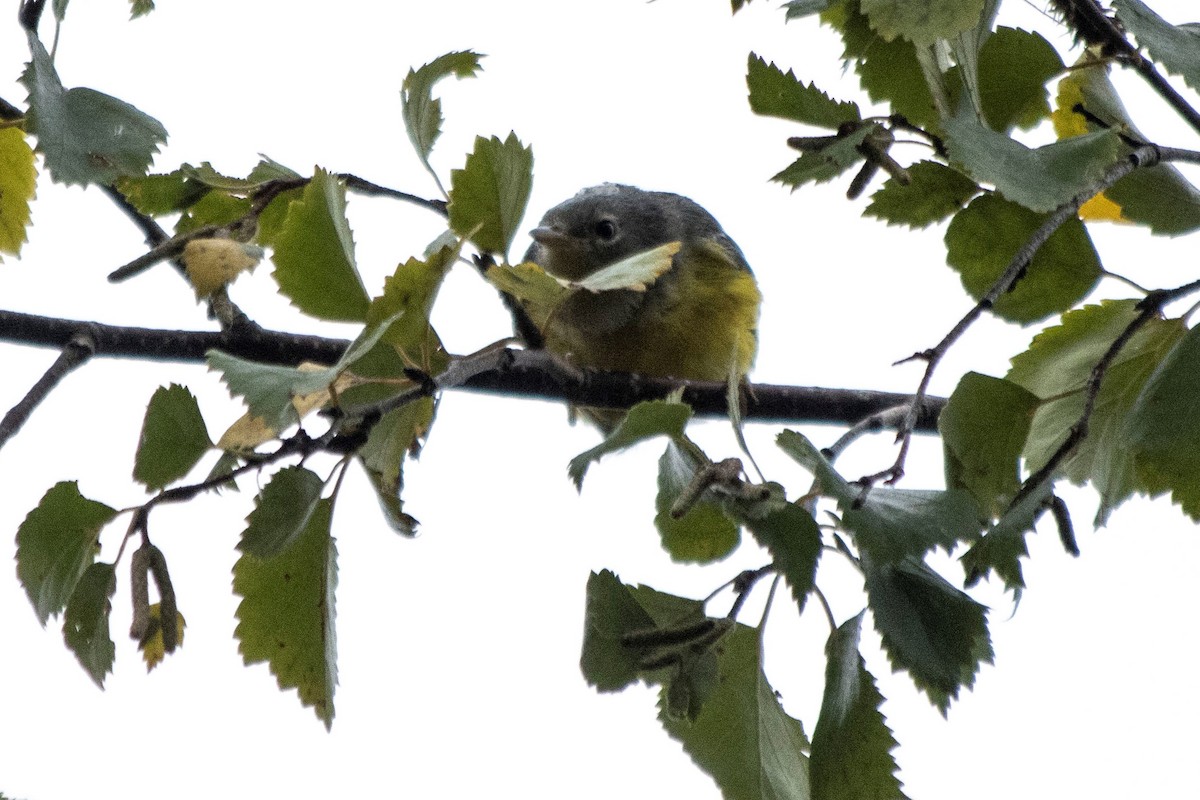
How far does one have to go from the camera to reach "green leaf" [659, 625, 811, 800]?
73cm

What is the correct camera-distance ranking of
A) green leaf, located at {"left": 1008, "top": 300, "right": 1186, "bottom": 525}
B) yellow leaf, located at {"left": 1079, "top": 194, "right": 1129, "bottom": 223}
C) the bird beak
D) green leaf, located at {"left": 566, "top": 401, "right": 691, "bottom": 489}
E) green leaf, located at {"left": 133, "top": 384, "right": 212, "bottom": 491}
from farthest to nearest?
the bird beak, yellow leaf, located at {"left": 1079, "top": 194, "right": 1129, "bottom": 223}, green leaf, located at {"left": 1008, "top": 300, "right": 1186, "bottom": 525}, green leaf, located at {"left": 133, "top": 384, "right": 212, "bottom": 491}, green leaf, located at {"left": 566, "top": 401, "right": 691, "bottom": 489}

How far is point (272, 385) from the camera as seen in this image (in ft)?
2.09

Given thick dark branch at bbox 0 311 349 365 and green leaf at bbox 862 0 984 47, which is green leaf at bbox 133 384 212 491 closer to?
thick dark branch at bbox 0 311 349 365

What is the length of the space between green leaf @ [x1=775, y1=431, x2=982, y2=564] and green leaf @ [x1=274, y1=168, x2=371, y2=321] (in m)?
0.23

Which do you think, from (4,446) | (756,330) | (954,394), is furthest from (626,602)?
(756,330)

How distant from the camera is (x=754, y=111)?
2.53 feet

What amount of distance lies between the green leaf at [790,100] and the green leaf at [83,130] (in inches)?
14.7

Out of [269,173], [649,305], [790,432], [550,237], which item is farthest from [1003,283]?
[550,237]

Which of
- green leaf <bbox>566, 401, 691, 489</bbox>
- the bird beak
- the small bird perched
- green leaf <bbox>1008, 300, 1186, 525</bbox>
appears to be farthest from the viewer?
the bird beak

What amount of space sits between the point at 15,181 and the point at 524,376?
428 mm

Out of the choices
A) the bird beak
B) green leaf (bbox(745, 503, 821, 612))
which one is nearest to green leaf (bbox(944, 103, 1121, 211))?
green leaf (bbox(745, 503, 821, 612))

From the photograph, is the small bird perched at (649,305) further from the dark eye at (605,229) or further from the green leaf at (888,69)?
the green leaf at (888,69)

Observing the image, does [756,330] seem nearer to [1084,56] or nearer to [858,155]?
[1084,56]

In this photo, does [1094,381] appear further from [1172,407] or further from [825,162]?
[825,162]
